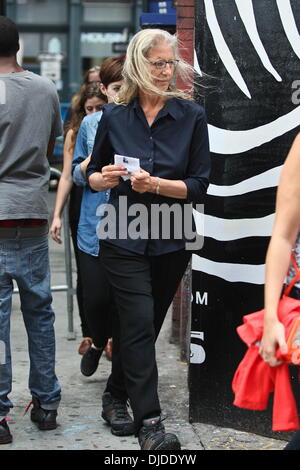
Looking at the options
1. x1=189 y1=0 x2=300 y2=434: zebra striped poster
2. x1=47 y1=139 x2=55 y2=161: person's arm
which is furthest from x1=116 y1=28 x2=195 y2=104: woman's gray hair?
x1=47 y1=139 x2=55 y2=161: person's arm

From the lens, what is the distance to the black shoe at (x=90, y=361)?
5488mm

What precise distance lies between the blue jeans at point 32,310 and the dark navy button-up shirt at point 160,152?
1.54 ft

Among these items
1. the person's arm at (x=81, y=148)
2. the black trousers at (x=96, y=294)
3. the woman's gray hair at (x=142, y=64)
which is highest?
the woman's gray hair at (x=142, y=64)

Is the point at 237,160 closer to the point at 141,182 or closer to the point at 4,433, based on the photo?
the point at 141,182

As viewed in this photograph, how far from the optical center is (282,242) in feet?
10.00

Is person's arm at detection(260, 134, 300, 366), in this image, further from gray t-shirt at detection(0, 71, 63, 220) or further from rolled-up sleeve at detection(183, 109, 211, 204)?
gray t-shirt at detection(0, 71, 63, 220)

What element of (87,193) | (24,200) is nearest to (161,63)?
(24,200)

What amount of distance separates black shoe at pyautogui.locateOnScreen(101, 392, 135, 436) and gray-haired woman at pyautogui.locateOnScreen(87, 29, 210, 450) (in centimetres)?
45

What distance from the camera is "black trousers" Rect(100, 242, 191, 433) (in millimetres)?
4328

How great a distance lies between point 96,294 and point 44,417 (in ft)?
2.27

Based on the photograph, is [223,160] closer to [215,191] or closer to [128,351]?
[215,191]

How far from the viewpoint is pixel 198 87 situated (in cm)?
468

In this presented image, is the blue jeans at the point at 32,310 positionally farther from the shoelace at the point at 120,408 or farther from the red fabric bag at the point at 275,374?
the red fabric bag at the point at 275,374

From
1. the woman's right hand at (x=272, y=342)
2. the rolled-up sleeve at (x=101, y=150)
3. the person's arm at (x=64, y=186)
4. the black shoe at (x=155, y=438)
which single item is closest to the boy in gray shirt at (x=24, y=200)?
the rolled-up sleeve at (x=101, y=150)
